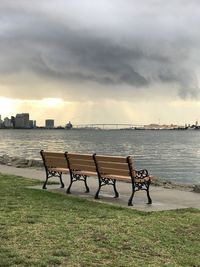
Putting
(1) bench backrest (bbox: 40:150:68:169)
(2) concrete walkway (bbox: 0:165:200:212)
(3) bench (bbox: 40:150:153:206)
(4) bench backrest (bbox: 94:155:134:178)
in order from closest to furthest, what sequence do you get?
(2) concrete walkway (bbox: 0:165:200:212) < (4) bench backrest (bbox: 94:155:134:178) < (3) bench (bbox: 40:150:153:206) < (1) bench backrest (bbox: 40:150:68:169)

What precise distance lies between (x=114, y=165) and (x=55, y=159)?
8.46ft

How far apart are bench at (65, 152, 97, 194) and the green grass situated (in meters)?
2.03

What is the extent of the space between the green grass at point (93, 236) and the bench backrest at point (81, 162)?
203 centimetres

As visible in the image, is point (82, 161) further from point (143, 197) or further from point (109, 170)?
point (143, 197)

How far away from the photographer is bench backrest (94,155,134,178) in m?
11.1

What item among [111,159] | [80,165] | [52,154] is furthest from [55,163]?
[111,159]

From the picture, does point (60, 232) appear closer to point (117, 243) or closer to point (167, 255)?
point (117, 243)

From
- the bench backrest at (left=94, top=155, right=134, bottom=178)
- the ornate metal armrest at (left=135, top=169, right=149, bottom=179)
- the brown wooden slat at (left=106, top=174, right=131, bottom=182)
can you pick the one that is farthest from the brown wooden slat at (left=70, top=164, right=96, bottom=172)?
the ornate metal armrest at (left=135, top=169, right=149, bottom=179)

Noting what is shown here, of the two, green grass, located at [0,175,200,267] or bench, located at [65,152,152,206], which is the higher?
bench, located at [65,152,152,206]

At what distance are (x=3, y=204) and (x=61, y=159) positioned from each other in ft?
12.1

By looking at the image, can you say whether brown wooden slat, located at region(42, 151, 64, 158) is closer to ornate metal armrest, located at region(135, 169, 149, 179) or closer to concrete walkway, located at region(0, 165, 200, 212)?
concrete walkway, located at region(0, 165, 200, 212)

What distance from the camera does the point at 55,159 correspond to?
537 inches

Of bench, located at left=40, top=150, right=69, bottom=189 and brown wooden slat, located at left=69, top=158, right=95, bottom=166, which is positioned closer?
brown wooden slat, located at left=69, top=158, right=95, bottom=166

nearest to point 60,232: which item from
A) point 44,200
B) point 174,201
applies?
point 44,200
